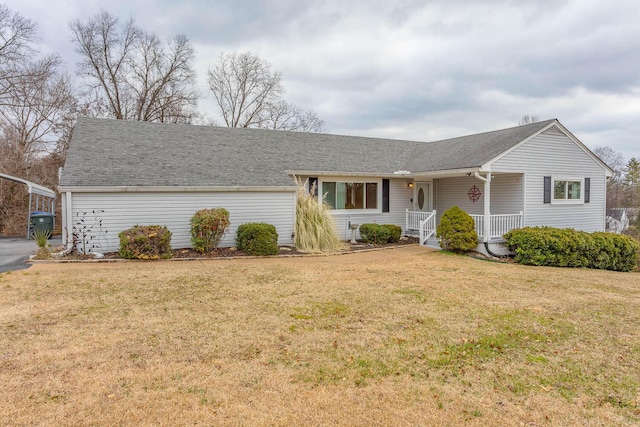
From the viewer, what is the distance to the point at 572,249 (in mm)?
11359

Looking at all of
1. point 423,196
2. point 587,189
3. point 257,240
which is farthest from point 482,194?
point 257,240

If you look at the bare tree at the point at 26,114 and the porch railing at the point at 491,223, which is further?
the bare tree at the point at 26,114

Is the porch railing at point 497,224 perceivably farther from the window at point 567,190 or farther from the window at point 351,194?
the window at point 351,194

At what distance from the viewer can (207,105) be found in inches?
1141

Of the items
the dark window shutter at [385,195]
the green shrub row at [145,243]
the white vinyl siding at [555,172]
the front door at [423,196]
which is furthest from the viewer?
A: the front door at [423,196]

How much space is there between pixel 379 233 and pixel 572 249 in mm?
5940

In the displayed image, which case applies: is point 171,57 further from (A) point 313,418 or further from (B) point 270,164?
(A) point 313,418

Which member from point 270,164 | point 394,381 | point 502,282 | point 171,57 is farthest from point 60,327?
point 171,57

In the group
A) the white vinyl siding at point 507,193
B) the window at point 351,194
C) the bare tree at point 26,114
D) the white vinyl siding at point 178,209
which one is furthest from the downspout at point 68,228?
the white vinyl siding at point 507,193

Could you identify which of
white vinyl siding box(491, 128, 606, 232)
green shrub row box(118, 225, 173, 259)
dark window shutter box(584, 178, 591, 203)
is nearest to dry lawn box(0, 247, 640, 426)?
green shrub row box(118, 225, 173, 259)

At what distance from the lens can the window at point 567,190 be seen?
46.2 ft

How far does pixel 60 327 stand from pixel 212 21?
557 inches

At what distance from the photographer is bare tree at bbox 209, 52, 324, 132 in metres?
28.8

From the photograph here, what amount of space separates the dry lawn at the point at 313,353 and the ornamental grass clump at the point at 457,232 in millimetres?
4471
